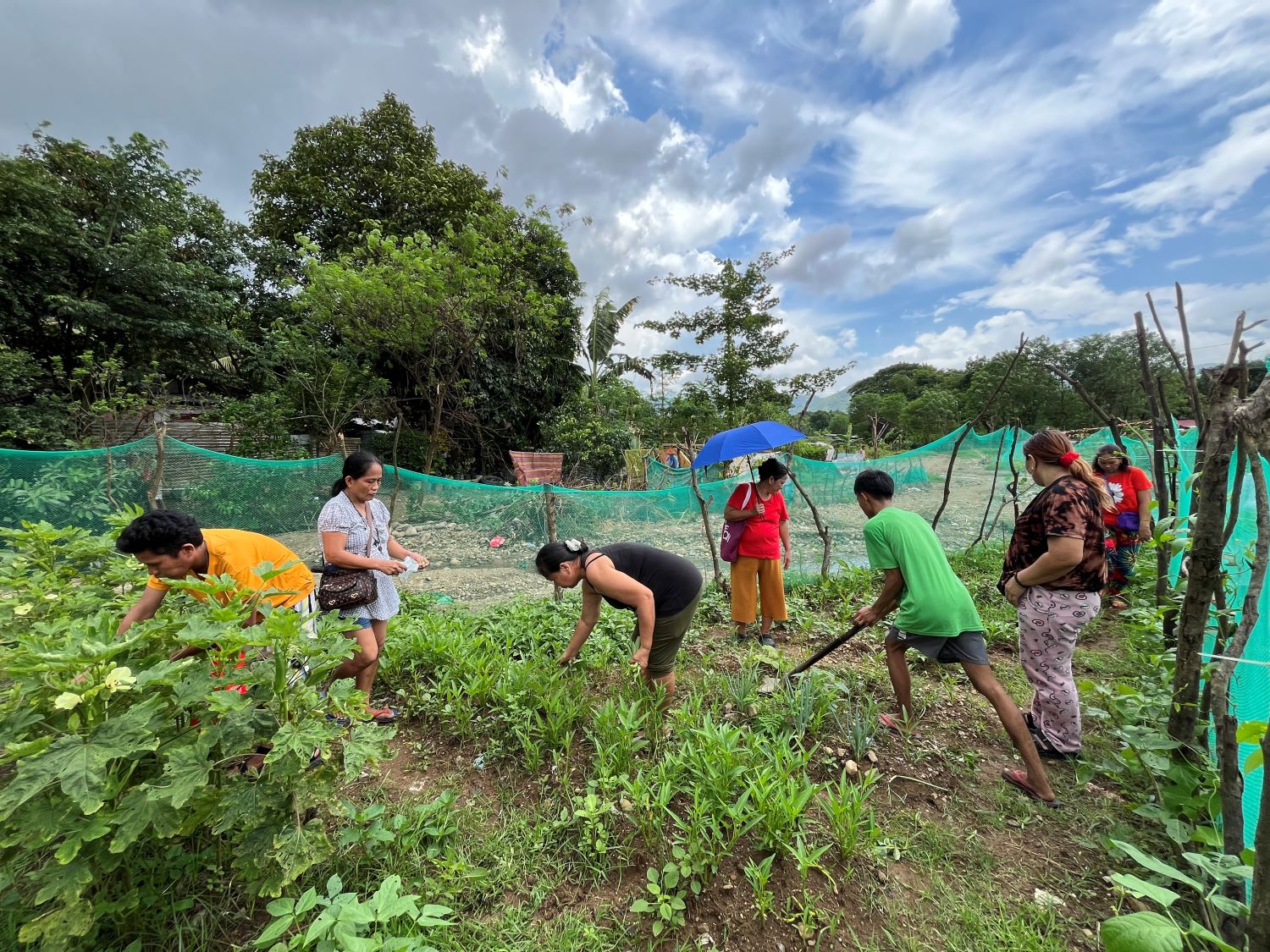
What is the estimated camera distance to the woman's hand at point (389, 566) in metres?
2.64

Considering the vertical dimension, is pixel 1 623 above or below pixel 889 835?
above

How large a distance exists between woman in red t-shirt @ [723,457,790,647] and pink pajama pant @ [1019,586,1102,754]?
1.67m

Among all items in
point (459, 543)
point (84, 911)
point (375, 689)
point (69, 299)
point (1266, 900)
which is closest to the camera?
point (1266, 900)

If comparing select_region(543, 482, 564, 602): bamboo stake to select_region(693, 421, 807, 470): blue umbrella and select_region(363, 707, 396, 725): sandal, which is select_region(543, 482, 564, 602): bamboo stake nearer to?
select_region(693, 421, 807, 470): blue umbrella

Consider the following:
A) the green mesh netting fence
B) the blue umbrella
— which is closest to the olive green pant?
the blue umbrella

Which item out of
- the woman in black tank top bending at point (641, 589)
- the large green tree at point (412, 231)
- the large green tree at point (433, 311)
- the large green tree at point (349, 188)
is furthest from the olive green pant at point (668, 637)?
the large green tree at point (349, 188)

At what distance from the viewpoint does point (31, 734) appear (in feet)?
4.63

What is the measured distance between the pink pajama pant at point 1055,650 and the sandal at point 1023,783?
0.30 m

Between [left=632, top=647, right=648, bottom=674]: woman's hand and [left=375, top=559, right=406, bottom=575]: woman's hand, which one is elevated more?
[left=375, top=559, right=406, bottom=575]: woman's hand

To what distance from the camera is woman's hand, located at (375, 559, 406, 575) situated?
264 cm

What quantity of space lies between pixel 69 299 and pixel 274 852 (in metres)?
11.2

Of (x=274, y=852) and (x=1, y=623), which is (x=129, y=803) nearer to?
(x=274, y=852)

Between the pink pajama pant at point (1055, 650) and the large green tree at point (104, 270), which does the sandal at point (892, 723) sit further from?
the large green tree at point (104, 270)

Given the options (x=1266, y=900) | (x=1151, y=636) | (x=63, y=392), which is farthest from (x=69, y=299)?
(x=1151, y=636)
